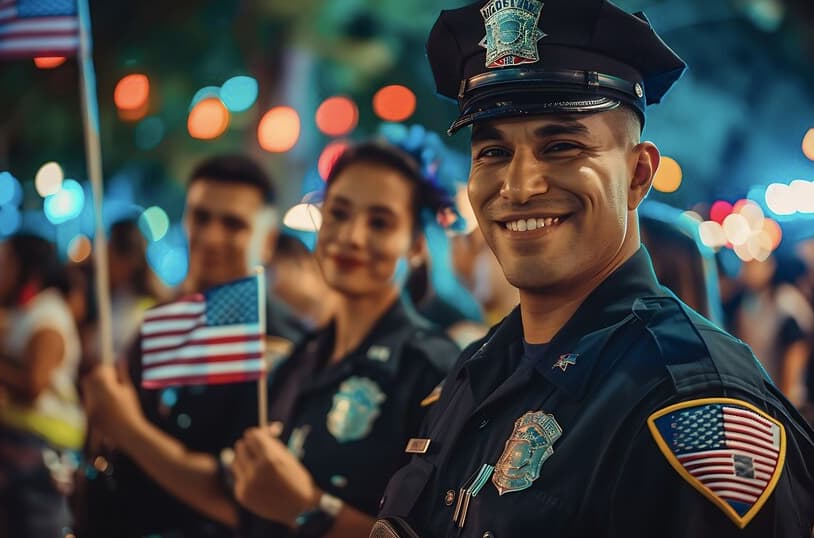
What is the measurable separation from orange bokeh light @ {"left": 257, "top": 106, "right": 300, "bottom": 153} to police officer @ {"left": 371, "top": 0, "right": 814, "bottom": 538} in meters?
3.20

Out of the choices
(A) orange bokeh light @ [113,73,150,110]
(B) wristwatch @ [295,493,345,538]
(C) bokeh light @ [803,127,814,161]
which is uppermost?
(A) orange bokeh light @ [113,73,150,110]

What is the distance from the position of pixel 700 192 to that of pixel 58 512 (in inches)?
136

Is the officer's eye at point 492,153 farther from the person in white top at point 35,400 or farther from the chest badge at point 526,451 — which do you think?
the person in white top at point 35,400

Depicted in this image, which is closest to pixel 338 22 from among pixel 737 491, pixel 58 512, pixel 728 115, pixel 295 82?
pixel 295 82

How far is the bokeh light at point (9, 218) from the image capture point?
7.02 metres

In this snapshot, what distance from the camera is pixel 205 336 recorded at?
370cm

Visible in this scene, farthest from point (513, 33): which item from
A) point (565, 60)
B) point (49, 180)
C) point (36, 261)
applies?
point (49, 180)

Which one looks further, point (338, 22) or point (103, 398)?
point (338, 22)

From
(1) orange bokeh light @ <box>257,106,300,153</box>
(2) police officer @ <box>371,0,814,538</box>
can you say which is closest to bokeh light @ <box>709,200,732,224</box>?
(1) orange bokeh light @ <box>257,106,300,153</box>

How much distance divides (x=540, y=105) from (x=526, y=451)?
0.61m

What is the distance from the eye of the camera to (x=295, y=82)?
213 inches

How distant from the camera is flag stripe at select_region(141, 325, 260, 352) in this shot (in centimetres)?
366

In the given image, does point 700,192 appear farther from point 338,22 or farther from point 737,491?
point 737,491

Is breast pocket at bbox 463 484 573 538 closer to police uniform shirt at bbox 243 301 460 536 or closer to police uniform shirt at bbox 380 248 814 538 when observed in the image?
police uniform shirt at bbox 380 248 814 538
